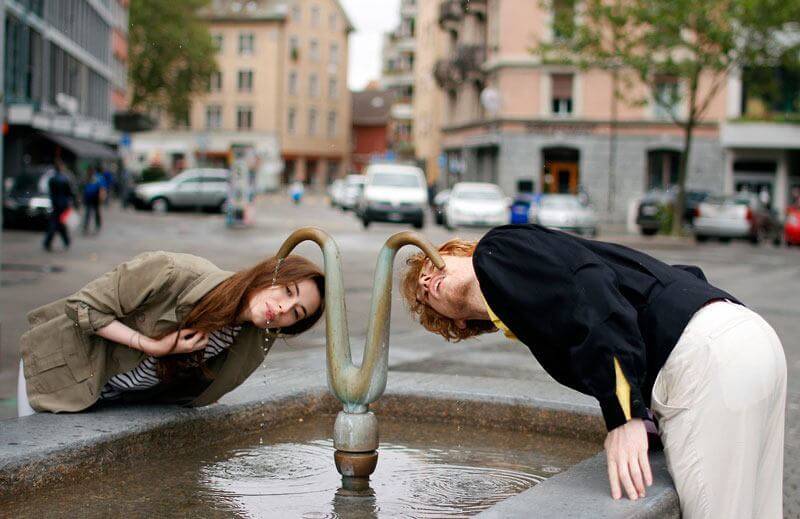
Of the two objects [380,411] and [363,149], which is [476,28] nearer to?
[380,411]

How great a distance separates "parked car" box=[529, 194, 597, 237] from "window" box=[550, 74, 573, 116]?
56.6 feet

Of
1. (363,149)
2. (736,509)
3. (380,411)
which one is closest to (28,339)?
(380,411)

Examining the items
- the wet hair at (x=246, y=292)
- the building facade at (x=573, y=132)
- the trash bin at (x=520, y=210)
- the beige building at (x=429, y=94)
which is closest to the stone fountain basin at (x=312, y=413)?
the wet hair at (x=246, y=292)

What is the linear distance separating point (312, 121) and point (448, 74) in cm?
4018

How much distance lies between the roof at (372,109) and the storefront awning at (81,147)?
73.6 m

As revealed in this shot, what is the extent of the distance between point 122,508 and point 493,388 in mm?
2186

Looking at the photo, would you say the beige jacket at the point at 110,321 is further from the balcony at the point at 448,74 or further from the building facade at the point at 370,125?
the building facade at the point at 370,125

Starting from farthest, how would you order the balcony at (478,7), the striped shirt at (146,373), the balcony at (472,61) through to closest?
the balcony at (478,7)
the balcony at (472,61)
the striped shirt at (146,373)

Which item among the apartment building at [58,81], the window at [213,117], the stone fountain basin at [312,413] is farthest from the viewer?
the window at [213,117]

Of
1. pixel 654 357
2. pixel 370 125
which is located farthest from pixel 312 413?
pixel 370 125

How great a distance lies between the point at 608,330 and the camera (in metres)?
3.20

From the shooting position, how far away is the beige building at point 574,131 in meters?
54.2

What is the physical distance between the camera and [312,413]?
544 cm

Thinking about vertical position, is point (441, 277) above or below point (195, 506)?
above
